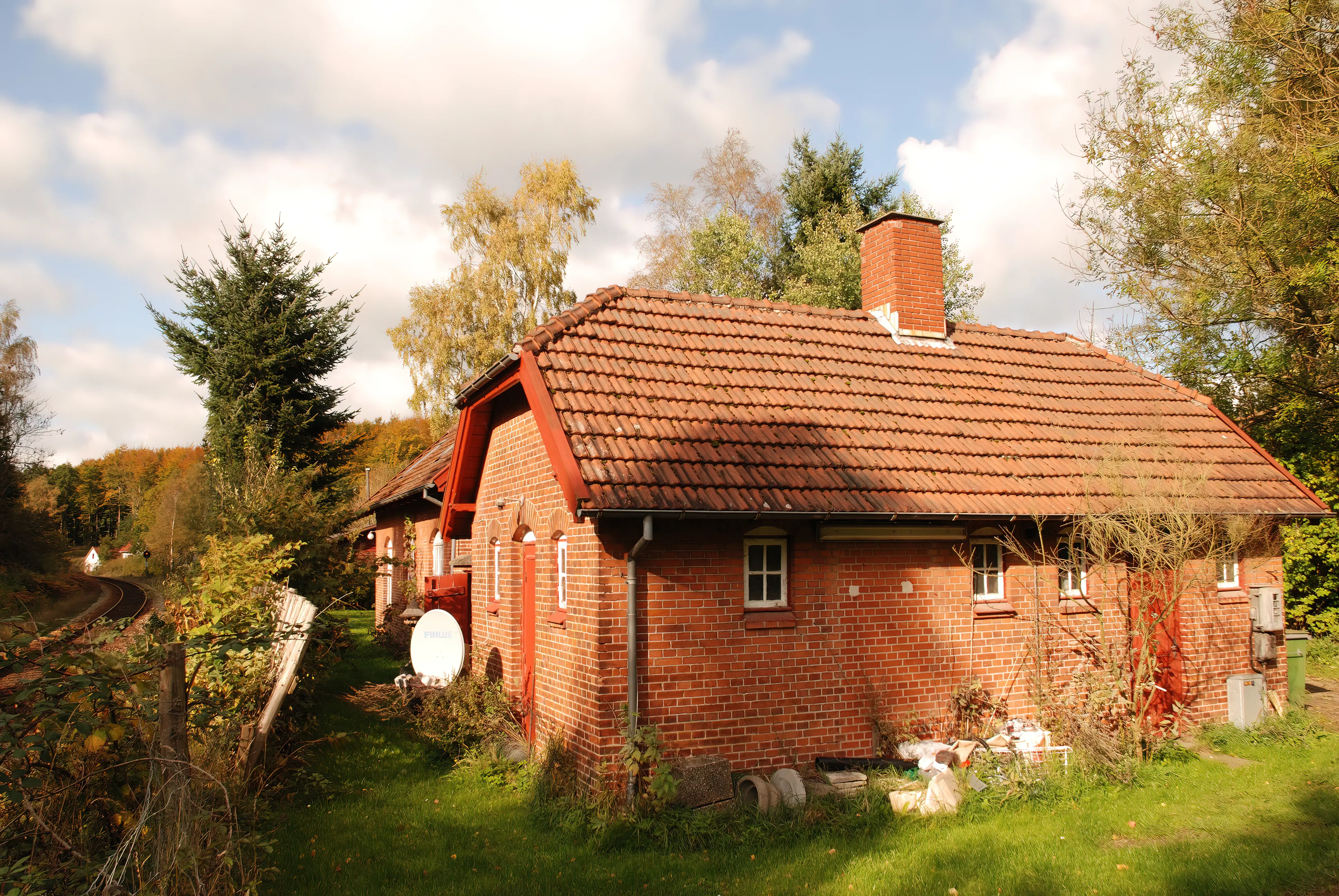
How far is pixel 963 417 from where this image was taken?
11125 millimetres

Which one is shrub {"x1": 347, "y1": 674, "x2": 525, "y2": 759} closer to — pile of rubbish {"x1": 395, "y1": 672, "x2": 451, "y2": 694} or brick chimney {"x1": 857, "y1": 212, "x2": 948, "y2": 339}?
pile of rubbish {"x1": 395, "y1": 672, "x2": 451, "y2": 694}

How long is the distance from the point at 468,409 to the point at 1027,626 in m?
7.98

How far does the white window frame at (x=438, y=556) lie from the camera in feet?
61.2

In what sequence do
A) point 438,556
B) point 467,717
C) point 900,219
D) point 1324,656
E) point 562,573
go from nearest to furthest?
point 562,573
point 467,717
point 900,219
point 1324,656
point 438,556

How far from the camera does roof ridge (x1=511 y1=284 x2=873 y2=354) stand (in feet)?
30.6

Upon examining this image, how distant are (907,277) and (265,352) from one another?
18724mm

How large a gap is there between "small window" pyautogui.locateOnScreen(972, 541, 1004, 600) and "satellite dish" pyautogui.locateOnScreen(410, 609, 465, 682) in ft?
22.9

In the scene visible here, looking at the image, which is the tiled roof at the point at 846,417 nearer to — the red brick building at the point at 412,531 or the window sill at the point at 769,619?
the window sill at the point at 769,619

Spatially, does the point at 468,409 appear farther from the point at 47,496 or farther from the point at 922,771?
the point at 47,496

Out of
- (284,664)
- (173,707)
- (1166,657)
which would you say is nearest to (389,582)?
(284,664)

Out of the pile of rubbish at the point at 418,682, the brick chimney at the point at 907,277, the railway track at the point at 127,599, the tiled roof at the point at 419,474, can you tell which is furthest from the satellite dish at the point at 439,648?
the railway track at the point at 127,599

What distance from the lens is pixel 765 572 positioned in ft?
29.0

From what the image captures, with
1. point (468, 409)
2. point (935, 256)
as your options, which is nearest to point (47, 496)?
point (468, 409)

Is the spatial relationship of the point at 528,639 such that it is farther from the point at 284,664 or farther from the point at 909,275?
the point at 909,275
